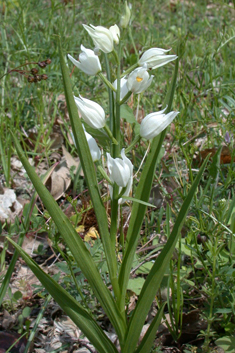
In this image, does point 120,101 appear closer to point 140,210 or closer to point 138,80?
point 138,80

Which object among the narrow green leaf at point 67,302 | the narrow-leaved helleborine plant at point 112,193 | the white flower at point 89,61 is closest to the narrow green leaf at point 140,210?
the narrow-leaved helleborine plant at point 112,193

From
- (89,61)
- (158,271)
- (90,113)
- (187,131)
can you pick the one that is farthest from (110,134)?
(187,131)

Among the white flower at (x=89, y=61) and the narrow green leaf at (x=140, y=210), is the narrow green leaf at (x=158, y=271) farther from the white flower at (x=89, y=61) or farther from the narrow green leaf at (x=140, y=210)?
the white flower at (x=89, y=61)

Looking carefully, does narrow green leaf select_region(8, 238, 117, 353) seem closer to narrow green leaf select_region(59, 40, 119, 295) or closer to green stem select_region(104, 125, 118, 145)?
narrow green leaf select_region(59, 40, 119, 295)

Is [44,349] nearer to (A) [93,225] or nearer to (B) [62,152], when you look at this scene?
(A) [93,225]

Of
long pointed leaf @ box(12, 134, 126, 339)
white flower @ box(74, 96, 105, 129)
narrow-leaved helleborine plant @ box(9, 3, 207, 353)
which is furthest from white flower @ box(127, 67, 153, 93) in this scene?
long pointed leaf @ box(12, 134, 126, 339)

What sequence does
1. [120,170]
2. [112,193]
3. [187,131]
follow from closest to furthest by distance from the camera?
[120,170] → [112,193] → [187,131]
